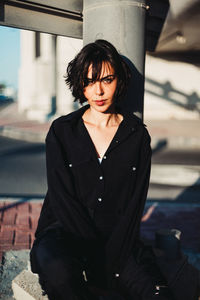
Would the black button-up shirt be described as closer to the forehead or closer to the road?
the forehead

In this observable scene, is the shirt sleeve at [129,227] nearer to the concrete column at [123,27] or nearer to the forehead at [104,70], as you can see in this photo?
the forehead at [104,70]

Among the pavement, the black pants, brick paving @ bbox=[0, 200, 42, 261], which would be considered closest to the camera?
the black pants

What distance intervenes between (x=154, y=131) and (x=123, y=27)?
1119 cm

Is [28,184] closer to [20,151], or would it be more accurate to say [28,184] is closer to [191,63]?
[20,151]

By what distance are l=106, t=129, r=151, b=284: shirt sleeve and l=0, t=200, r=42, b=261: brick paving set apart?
1.60 m

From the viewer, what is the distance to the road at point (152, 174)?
5.66m

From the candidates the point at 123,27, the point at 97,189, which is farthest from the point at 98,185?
the point at 123,27

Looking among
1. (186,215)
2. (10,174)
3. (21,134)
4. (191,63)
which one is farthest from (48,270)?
(191,63)

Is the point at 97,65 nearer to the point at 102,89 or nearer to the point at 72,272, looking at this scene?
the point at 102,89

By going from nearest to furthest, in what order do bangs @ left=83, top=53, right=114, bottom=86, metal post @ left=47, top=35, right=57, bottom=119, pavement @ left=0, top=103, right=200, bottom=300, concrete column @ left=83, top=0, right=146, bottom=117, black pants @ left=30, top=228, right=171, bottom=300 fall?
black pants @ left=30, top=228, right=171, bottom=300
bangs @ left=83, top=53, right=114, bottom=86
concrete column @ left=83, top=0, right=146, bottom=117
pavement @ left=0, top=103, right=200, bottom=300
metal post @ left=47, top=35, right=57, bottom=119

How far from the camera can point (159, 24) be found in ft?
11.1

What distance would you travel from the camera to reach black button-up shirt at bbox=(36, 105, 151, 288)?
1.94 m

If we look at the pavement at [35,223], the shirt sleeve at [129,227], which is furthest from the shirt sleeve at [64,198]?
the pavement at [35,223]

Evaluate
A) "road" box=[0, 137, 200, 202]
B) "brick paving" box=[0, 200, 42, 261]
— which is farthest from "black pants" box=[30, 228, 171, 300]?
"road" box=[0, 137, 200, 202]
